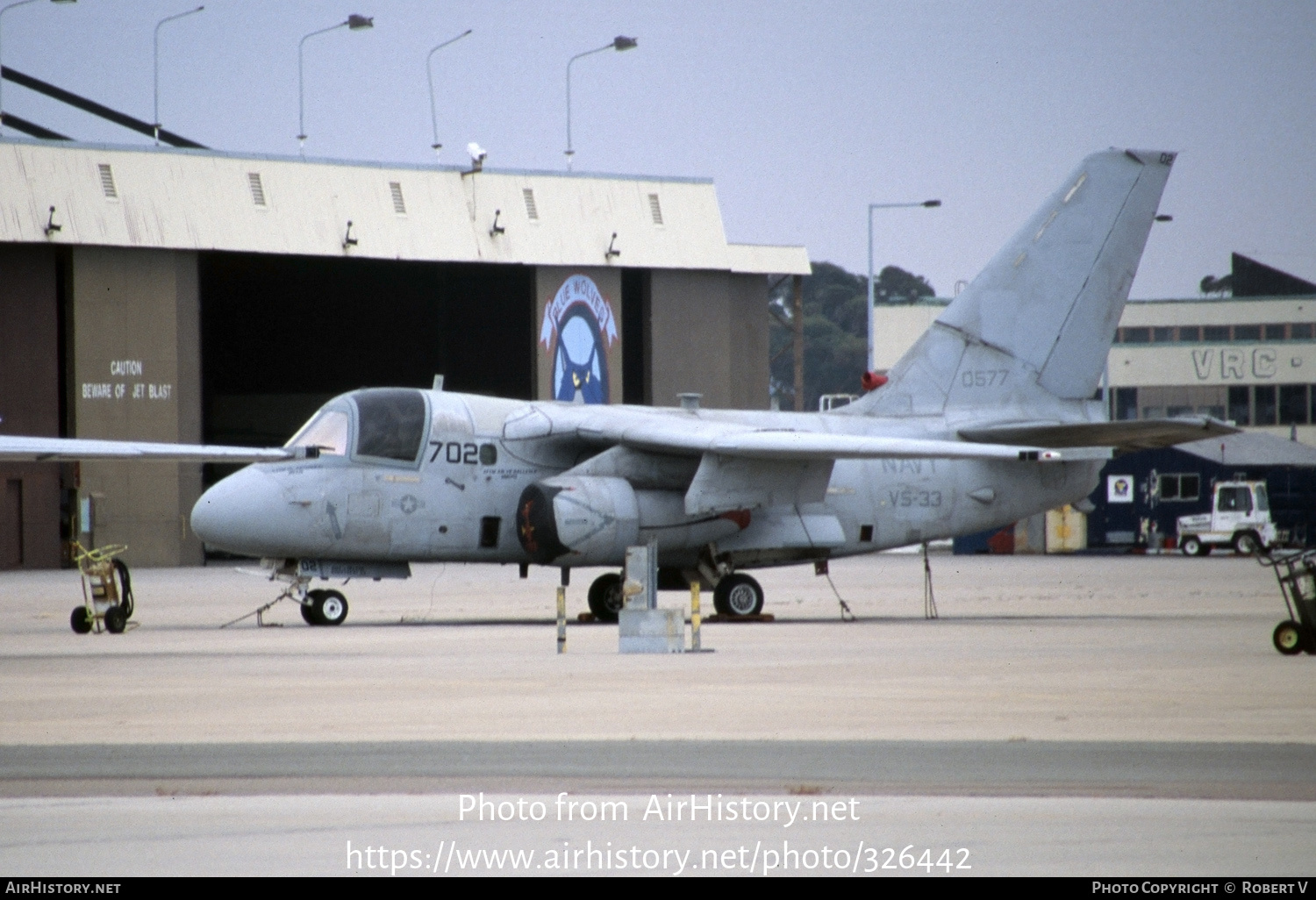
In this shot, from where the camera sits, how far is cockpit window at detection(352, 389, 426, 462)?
22625mm

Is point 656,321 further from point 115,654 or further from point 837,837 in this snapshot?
point 837,837

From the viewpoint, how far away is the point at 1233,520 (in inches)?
2056

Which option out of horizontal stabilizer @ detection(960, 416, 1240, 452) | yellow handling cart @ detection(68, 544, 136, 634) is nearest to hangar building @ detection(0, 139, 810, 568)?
yellow handling cart @ detection(68, 544, 136, 634)

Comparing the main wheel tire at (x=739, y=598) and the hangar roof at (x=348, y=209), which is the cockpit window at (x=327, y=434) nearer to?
the main wheel tire at (x=739, y=598)

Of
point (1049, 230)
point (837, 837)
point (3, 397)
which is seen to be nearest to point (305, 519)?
point (1049, 230)

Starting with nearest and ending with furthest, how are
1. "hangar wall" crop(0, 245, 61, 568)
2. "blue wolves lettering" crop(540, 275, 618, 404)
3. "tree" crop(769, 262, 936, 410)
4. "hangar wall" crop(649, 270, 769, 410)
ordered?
"hangar wall" crop(0, 245, 61, 568), "blue wolves lettering" crop(540, 275, 618, 404), "hangar wall" crop(649, 270, 769, 410), "tree" crop(769, 262, 936, 410)

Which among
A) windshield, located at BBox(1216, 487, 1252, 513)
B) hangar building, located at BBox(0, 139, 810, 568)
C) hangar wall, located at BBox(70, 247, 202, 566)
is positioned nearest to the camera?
hangar building, located at BBox(0, 139, 810, 568)

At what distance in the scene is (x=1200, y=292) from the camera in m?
84.4

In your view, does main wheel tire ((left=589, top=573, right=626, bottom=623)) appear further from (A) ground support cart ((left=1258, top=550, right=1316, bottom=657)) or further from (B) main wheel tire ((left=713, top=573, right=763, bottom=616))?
(A) ground support cart ((left=1258, top=550, right=1316, bottom=657))

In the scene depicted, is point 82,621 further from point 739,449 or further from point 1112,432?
point 1112,432

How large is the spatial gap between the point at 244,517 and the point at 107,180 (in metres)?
27.4

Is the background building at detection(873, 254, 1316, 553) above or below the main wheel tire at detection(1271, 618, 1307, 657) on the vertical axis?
above

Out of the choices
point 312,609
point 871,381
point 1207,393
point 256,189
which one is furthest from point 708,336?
point 312,609

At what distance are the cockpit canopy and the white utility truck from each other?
116ft
